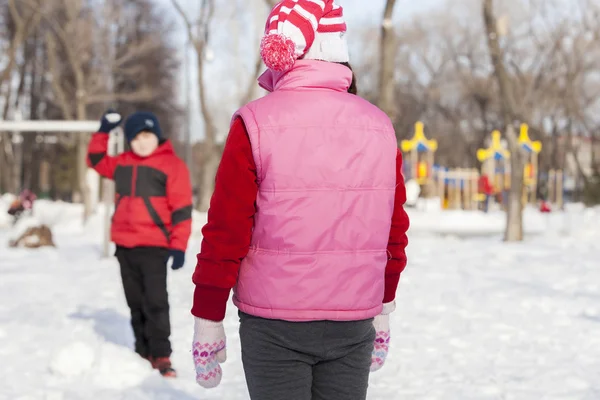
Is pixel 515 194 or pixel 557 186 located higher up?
pixel 515 194

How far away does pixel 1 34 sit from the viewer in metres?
33.8

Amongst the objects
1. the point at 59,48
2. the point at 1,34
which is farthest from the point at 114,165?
the point at 59,48

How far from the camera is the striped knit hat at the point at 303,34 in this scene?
7.43 feet

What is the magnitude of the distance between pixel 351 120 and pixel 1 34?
34.5m

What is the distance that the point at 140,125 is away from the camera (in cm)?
546

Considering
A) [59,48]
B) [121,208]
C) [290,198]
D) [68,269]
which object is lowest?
[68,269]

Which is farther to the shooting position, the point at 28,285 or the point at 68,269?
the point at 68,269

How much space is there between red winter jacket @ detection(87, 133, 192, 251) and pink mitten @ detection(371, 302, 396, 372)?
9.31 feet

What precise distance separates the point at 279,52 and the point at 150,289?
3427 mm

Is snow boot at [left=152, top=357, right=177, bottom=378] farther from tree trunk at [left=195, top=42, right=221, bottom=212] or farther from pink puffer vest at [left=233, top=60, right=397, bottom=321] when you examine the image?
tree trunk at [left=195, top=42, right=221, bottom=212]

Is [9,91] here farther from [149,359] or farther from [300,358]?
[300,358]

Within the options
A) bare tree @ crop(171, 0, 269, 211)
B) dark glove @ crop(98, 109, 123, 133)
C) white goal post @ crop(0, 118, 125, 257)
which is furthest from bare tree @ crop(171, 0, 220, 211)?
dark glove @ crop(98, 109, 123, 133)

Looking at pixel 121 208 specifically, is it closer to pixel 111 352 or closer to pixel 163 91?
pixel 111 352

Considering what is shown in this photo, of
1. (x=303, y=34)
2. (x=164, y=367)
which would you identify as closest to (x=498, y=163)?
(x=164, y=367)
